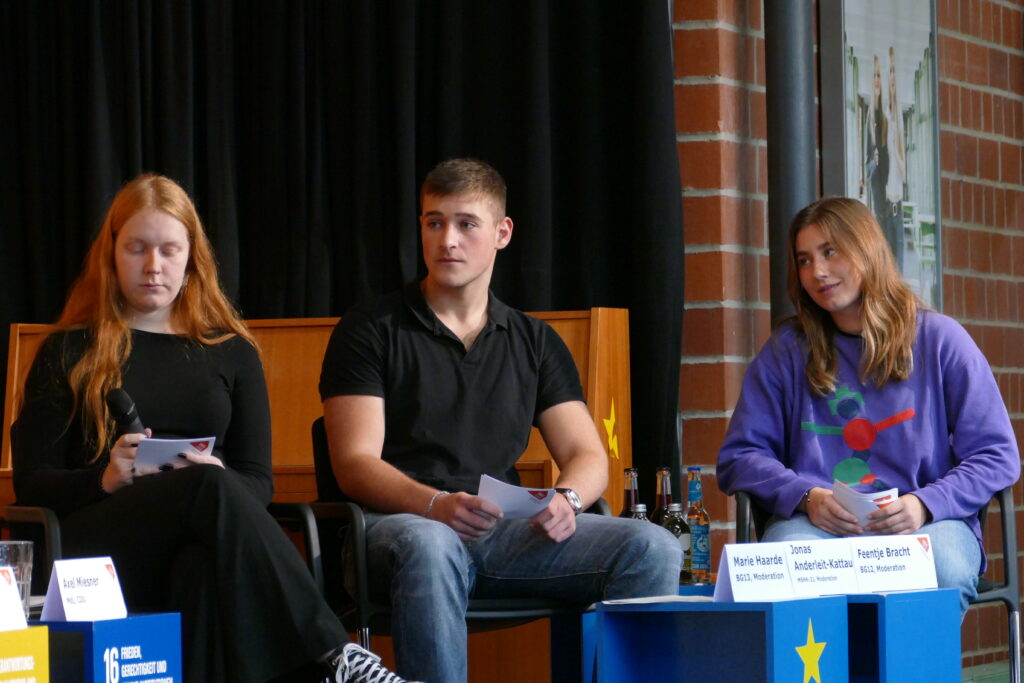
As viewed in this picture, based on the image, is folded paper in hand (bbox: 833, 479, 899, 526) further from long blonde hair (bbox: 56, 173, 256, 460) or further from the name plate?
long blonde hair (bbox: 56, 173, 256, 460)

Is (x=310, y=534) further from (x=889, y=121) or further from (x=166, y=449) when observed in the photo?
(x=889, y=121)

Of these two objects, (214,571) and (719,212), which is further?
(719,212)

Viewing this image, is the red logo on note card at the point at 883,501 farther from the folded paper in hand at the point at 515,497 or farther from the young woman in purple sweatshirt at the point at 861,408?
the folded paper in hand at the point at 515,497

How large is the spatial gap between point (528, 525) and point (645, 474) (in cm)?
99

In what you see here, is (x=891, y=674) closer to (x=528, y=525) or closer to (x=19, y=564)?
(x=528, y=525)

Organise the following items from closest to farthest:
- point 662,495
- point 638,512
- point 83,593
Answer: point 83,593 < point 638,512 < point 662,495

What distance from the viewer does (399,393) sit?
321cm

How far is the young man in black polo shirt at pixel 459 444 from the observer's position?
2818 millimetres

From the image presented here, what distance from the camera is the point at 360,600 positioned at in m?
2.84

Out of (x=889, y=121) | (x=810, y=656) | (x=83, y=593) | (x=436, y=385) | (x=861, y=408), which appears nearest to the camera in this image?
(x=83, y=593)

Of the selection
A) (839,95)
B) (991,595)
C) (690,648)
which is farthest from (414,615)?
(839,95)

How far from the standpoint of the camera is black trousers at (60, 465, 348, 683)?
8.48ft

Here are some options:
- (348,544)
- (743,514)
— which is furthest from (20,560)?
(743,514)

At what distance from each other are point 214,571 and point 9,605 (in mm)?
588
